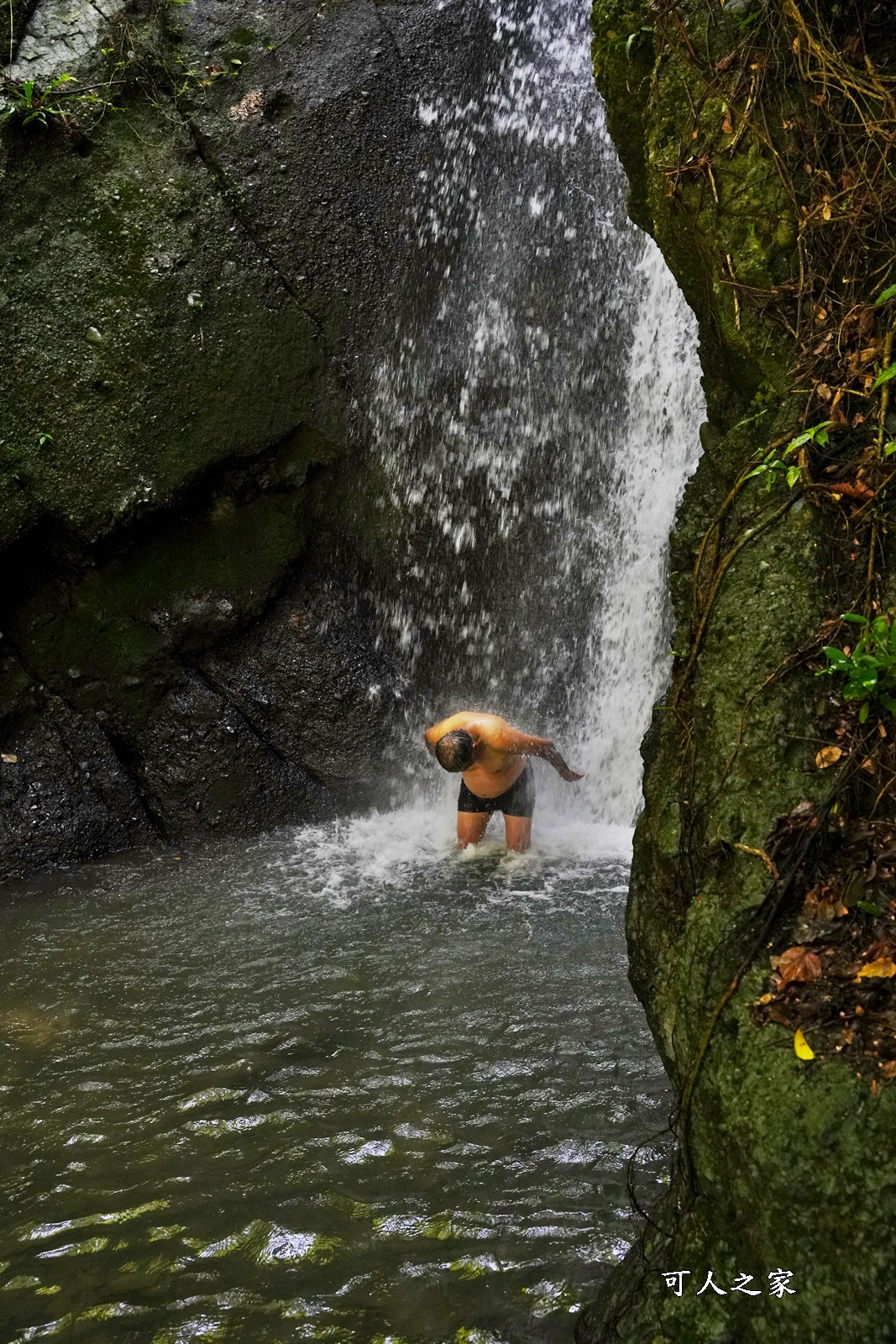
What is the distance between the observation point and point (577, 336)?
24.7 ft

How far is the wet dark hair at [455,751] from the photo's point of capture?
586cm

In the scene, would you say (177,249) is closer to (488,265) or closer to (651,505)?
(488,265)

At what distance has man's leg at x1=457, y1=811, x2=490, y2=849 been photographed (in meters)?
6.45

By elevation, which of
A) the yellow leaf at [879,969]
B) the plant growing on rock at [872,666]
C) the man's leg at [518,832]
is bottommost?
the man's leg at [518,832]

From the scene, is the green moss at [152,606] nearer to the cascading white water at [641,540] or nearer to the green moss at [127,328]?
the green moss at [127,328]

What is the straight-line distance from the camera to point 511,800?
20.7 feet

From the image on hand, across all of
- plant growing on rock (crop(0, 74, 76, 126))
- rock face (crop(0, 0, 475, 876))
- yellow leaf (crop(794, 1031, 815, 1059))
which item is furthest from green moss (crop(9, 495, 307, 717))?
yellow leaf (crop(794, 1031, 815, 1059))

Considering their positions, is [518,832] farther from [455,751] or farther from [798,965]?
[798,965]

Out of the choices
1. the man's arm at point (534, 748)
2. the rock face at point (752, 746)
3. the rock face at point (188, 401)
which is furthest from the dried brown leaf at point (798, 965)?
the rock face at point (188, 401)

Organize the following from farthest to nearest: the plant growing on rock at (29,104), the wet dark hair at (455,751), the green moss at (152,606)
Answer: the green moss at (152,606), the plant growing on rock at (29,104), the wet dark hair at (455,751)

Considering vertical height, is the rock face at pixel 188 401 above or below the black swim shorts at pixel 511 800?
above

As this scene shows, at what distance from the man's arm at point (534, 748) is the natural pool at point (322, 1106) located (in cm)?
71

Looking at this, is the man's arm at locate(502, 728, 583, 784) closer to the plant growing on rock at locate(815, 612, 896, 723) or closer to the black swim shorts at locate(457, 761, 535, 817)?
the black swim shorts at locate(457, 761, 535, 817)

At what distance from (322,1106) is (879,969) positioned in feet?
7.68
